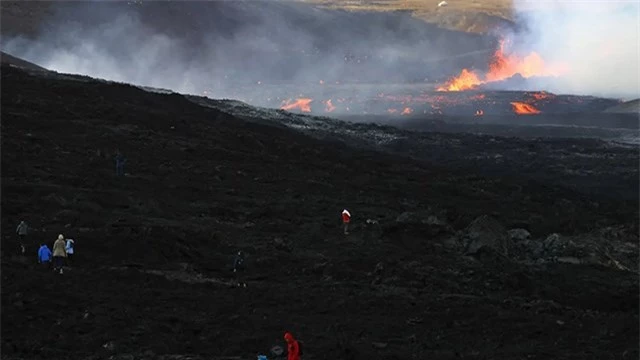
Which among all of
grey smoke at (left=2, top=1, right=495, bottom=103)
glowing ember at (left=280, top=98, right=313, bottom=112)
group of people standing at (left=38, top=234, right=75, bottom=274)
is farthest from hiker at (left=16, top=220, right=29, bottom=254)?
glowing ember at (left=280, top=98, right=313, bottom=112)

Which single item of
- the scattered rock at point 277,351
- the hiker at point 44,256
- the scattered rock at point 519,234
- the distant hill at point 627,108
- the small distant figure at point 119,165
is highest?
the distant hill at point 627,108

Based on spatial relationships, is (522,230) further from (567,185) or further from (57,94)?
(57,94)

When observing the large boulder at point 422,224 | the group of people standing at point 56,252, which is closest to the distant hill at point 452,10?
the large boulder at point 422,224

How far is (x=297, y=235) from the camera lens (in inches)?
907

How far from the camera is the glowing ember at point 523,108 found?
8422 cm

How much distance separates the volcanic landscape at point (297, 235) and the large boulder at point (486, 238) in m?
0.07

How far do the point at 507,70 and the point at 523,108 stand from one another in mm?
40145

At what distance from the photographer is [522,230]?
2470 cm

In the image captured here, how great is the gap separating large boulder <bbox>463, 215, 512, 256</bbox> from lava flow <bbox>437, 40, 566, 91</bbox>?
92373 mm

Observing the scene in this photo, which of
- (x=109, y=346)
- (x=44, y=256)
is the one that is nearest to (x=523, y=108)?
(x=44, y=256)

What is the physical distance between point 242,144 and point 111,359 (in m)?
23.3

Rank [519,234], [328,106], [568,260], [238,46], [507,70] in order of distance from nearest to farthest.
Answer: [568,260], [519,234], [328,106], [238,46], [507,70]

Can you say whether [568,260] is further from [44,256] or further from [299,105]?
[299,105]

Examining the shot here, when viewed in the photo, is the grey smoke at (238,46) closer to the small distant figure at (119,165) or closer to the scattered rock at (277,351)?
the small distant figure at (119,165)
